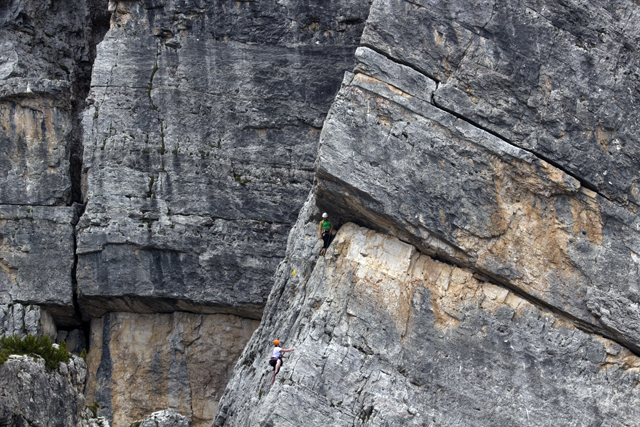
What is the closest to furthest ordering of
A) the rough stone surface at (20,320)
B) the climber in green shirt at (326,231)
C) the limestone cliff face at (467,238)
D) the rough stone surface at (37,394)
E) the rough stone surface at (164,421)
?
1. the rough stone surface at (37,394)
2. the limestone cliff face at (467,238)
3. the climber in green shirt at (326,231)
4. the rough stone surface at (164,421)
5. the rough stone surface at (20,320)

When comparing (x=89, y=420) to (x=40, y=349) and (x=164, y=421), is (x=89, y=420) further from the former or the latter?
(x=164, y=421)

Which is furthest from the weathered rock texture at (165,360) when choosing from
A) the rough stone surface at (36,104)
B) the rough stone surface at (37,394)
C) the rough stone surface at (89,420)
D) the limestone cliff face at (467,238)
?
the rough stone surface at (37,394)

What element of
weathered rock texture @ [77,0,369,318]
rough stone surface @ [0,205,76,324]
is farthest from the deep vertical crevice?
weathered rock texture @ [77,0,369,318]

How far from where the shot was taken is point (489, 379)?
19.5 meters

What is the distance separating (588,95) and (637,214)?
2.98 m

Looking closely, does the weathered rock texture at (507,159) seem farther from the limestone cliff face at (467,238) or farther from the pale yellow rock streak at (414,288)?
the pale yellow rock streak at (414,288)

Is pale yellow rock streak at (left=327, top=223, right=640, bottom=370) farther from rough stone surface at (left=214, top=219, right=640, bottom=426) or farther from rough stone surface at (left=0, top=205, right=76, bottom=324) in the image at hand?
rough stone surface at (left=0, top=205, right=76, bottom=324)

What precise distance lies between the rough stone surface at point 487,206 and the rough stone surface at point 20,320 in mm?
12441

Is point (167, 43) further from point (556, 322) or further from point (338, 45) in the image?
point (556, 322)

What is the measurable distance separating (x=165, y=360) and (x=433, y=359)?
11.9 metres

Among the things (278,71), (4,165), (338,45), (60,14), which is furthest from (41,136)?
(338,45)

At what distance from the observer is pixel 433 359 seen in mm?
19688

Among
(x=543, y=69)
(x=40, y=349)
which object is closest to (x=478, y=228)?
(x=543, y=69)

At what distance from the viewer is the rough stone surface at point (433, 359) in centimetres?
1927
